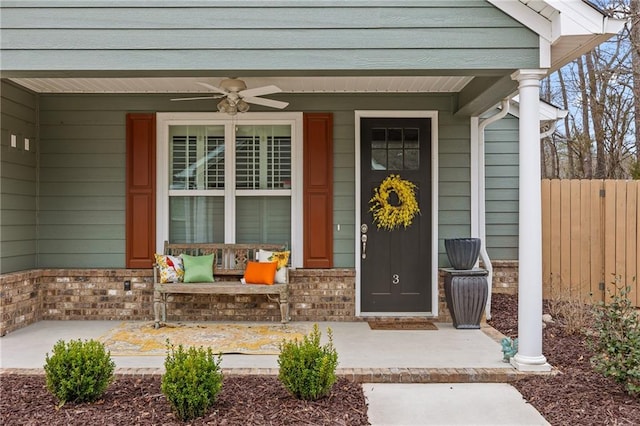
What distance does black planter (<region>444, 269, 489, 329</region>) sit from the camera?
5492 millimetres

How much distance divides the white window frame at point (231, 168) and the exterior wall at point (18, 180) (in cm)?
133

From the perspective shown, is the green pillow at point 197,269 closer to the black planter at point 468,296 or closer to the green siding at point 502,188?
the black planter at point 468,296

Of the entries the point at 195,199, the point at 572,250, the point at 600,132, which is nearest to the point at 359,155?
Answer: the point at 195,199

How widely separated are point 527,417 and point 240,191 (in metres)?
3.77

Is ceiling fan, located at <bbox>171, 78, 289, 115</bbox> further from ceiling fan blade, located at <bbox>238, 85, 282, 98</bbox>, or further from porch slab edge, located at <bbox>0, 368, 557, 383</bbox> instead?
porch slab edge, located at <bbox>0, 368, 557, 383</bbox>

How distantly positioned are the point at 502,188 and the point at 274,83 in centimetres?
299

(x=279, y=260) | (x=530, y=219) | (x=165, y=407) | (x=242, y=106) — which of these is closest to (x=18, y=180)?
(x=242, y=106)

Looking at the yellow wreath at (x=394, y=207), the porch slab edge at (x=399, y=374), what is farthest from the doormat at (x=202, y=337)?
the yellow wreath at (x=394, y=207)

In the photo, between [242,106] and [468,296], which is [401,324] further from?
[242,106]

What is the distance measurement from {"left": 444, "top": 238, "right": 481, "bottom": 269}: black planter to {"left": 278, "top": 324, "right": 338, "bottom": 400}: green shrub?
259cm

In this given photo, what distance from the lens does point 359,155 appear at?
5973 millimetres

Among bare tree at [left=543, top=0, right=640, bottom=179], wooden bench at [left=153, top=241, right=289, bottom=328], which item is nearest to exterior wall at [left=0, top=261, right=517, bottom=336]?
wooden bench at [left=153, top=241, right=289, bottom=328]

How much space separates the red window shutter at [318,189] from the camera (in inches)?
234

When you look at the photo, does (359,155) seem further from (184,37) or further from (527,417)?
(527,417)
